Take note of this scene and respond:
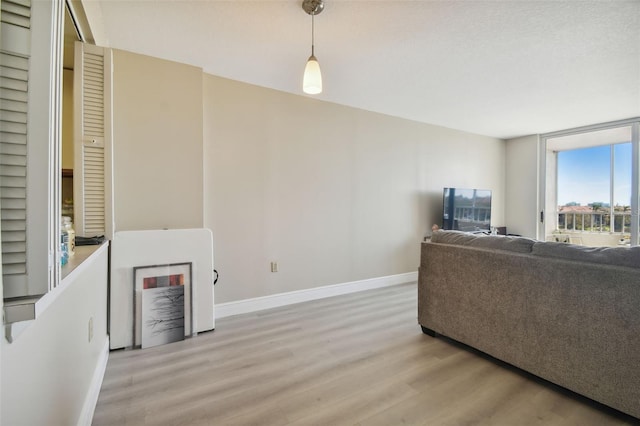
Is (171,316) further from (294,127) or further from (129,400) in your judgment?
(294,127)

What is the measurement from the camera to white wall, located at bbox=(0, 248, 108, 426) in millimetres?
785

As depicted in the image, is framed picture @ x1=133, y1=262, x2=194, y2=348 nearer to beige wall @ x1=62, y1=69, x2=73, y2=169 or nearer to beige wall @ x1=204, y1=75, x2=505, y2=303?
beige wall @ x1=204, y1=75, x2=505, y2=303

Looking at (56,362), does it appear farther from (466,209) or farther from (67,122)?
(466,209)

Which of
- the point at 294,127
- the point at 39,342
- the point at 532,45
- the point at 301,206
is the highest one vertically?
the point at 532,45

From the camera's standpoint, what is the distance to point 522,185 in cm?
562

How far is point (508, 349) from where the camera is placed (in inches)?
80.7

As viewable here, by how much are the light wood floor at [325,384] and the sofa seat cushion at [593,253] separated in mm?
848

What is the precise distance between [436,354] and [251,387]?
1.42 metres

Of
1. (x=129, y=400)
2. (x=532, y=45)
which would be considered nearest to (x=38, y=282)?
(x=129, y=400)

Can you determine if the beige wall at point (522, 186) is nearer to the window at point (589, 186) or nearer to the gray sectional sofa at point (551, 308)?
the window at point (589, 186)

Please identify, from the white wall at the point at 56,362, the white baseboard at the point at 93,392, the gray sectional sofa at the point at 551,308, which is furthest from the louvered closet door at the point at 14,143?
the gray sectional sofa at the point at 551,308

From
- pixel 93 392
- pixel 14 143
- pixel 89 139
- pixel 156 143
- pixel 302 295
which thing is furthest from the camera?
pixel 302 295

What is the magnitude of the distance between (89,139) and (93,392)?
5.42 ft

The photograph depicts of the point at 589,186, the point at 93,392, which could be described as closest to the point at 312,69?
the point at 93,392
